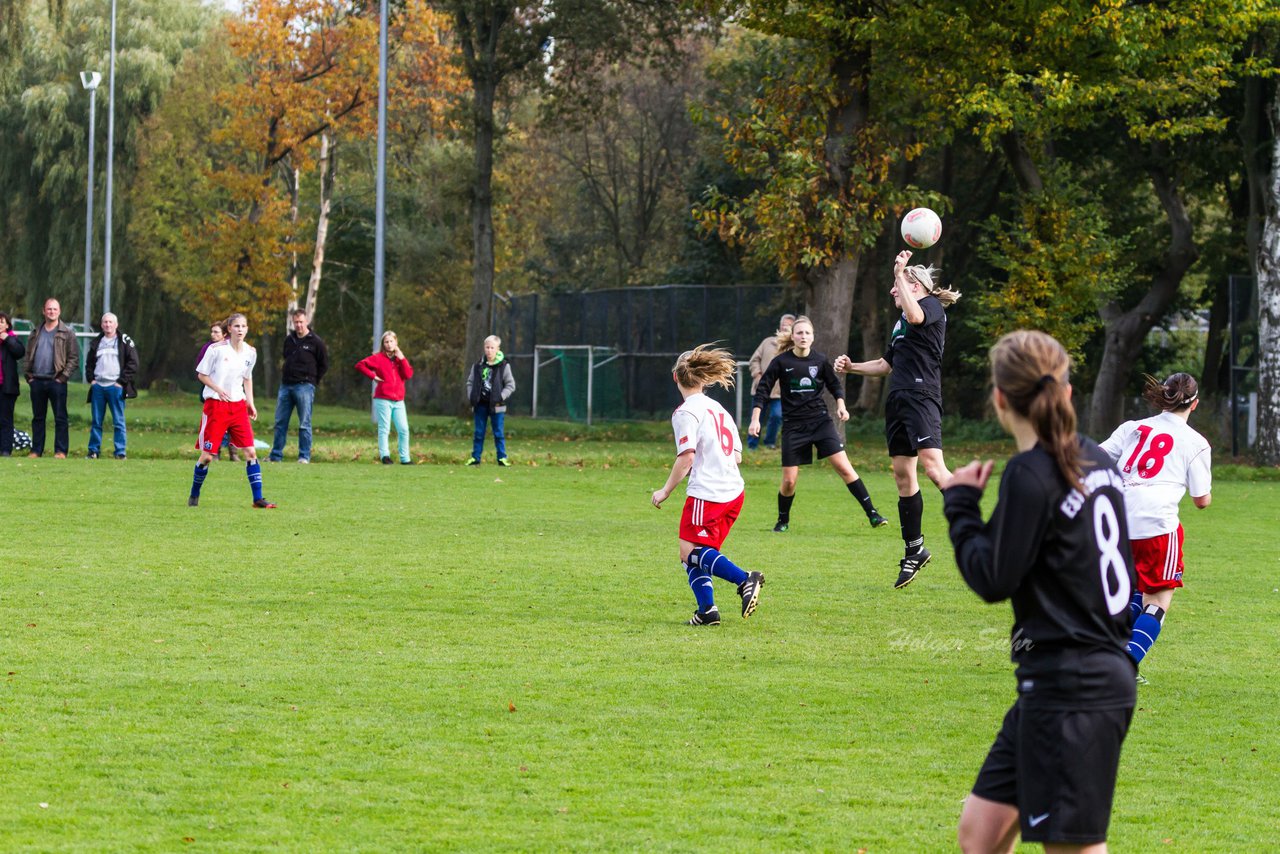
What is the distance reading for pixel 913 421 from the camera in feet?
37.1

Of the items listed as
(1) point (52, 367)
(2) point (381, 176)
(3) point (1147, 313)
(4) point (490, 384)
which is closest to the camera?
(1) point (52, 367)

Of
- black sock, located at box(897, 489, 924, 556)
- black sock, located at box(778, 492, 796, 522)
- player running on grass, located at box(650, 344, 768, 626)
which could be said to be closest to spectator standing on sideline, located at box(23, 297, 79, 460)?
black sock, located at box(778, 492, 796, 522)

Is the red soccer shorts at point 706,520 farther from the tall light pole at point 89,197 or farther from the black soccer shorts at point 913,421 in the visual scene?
the tall light pole at point 89,197

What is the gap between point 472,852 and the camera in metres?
5.06

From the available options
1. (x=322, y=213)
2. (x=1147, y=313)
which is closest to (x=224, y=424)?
(x=1147, y=313)

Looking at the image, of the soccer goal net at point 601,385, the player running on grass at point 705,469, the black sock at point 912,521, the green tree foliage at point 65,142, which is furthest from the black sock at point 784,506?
the green tree foliage at point 65,142

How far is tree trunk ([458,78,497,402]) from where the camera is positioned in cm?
3591

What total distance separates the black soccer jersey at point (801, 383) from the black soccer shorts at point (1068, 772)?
10.4m

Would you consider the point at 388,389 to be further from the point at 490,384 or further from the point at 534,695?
the point at 534,695

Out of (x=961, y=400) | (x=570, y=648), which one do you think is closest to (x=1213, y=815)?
(x=570, y=648)

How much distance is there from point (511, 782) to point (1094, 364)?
3352 cm

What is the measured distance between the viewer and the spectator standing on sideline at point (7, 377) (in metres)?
21.8

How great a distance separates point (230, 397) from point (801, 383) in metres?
5.59
